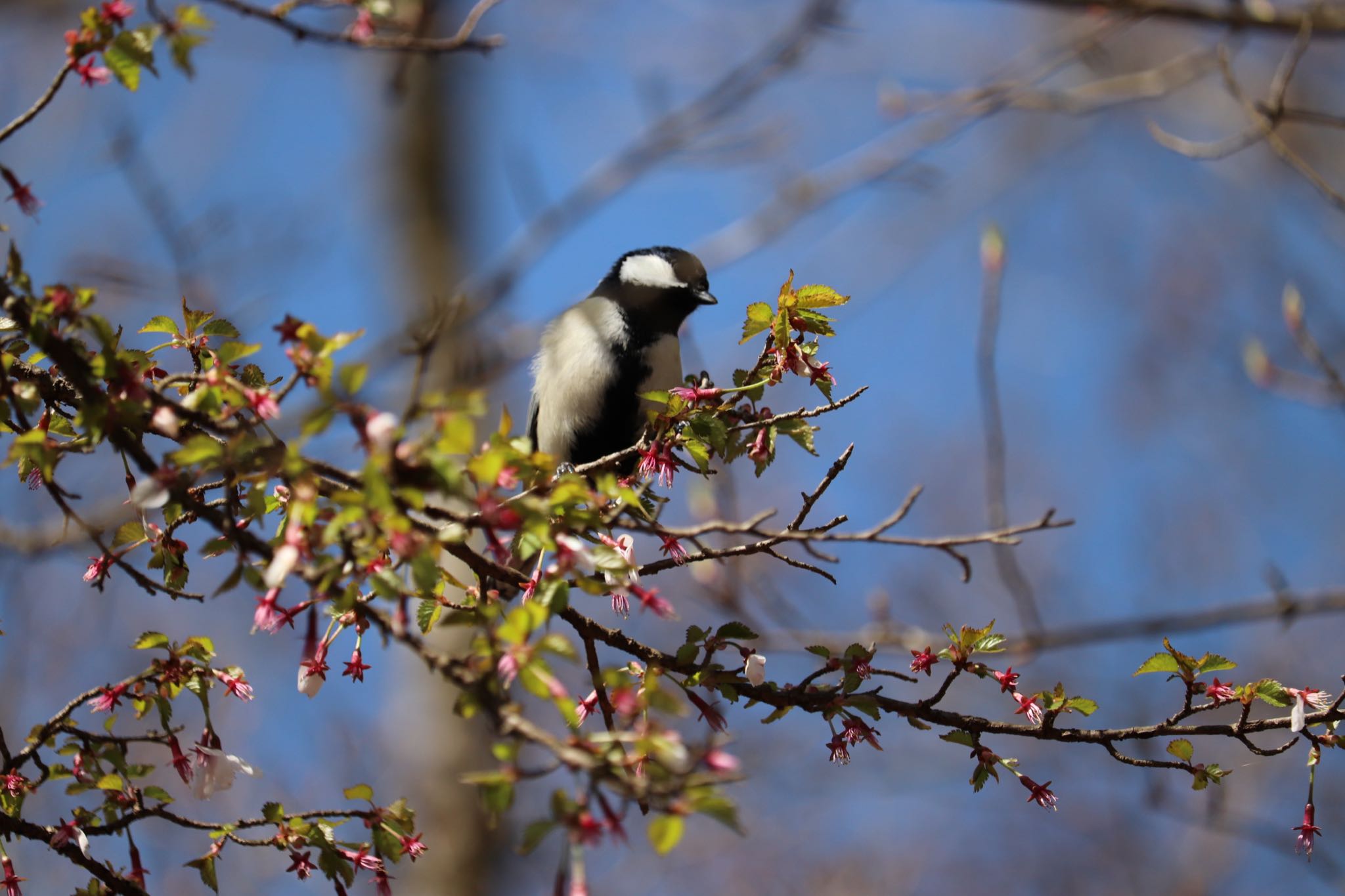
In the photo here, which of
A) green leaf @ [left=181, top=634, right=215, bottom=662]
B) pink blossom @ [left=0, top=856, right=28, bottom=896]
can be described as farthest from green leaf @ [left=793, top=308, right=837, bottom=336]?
pink blossom @ [left=0, top=856, right=28, bottom=896]

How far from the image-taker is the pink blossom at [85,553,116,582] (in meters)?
1.59

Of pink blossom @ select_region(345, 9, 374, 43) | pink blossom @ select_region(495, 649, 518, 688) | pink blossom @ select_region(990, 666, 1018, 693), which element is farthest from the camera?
pink blossom @ select_region(345, 9, 374, 43)

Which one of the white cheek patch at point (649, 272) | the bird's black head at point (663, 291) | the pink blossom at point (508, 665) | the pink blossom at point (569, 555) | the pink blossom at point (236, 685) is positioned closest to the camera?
the pink blossom at point (508, 665)

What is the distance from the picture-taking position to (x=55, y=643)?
7.57m

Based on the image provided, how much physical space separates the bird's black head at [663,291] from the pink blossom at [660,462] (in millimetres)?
1633

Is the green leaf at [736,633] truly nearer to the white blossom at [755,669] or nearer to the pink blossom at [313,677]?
the white blossom at [755,669]

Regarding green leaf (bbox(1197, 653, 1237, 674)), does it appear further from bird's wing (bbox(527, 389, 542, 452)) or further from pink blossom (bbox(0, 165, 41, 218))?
bird's wing (bbox(527, 389, 542, 452))

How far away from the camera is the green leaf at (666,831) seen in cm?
102

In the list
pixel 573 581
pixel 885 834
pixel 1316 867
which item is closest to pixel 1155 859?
pixel 885 834

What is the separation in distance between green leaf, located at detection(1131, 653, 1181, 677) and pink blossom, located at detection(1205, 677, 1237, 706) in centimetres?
8

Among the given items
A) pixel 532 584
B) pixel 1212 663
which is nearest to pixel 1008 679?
pixel 1212 663

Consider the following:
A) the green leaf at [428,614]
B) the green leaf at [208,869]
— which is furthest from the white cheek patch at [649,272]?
the green leaf at [208,869]

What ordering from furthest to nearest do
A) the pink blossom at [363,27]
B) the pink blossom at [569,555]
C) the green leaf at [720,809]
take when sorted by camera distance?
the pink blossom at [363,27]
the pink blossom at [569,555]
the green leaf at [720,809]

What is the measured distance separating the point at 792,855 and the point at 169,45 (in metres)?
7.61
